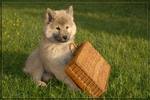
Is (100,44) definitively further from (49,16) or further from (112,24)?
(112,24)

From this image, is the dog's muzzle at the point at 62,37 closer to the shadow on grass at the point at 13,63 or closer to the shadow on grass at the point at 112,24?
the shadow on grass at the point at 13,63

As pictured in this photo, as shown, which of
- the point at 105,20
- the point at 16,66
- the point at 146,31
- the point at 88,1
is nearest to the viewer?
the point at 16,66

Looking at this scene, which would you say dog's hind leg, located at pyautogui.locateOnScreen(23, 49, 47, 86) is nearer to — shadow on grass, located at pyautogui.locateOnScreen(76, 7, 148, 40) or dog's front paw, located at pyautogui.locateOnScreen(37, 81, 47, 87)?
dog's front paw, located at pyautogui.locateOnScreen(37, 81, 47, 87)

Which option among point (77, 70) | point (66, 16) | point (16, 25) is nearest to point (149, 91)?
point (77, 70)

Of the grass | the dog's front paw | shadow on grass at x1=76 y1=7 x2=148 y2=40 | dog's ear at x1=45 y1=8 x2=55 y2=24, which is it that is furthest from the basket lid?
shadow on grass at x1=76 y1=7 x2=148 y2=40

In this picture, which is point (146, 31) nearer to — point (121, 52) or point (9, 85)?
point (121, 52)

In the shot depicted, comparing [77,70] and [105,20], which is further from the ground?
[77,70]

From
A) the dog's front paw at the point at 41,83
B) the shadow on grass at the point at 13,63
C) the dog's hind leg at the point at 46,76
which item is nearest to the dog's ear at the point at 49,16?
the dog's hind leg at the point at 46,76
